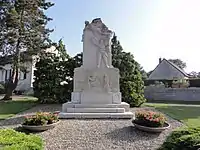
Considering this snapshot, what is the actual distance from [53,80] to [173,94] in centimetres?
1346

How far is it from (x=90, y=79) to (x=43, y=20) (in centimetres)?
1057

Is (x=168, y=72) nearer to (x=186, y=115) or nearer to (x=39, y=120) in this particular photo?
(x=186, y=115)

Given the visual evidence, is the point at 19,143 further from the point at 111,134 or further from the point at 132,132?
the point at 132,132

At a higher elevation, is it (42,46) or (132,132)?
(42,46)

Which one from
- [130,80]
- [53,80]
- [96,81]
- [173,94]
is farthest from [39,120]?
[173,94]

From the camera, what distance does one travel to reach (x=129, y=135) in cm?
705

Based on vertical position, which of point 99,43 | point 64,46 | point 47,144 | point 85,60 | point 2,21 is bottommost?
point 47,144

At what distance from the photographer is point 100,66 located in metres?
11.8

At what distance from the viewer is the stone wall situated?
23750mm

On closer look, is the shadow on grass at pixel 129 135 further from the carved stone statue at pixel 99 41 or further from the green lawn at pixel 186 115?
the carved stone statue at pixel 99 41

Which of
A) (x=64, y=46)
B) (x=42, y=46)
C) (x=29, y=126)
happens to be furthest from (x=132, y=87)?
(x=29, y=126)

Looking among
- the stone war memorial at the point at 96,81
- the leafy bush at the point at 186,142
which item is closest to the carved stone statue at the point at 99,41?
the stone war memorial at the point at 96,81

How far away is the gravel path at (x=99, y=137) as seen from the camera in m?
6.09

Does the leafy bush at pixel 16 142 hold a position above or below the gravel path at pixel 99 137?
above
